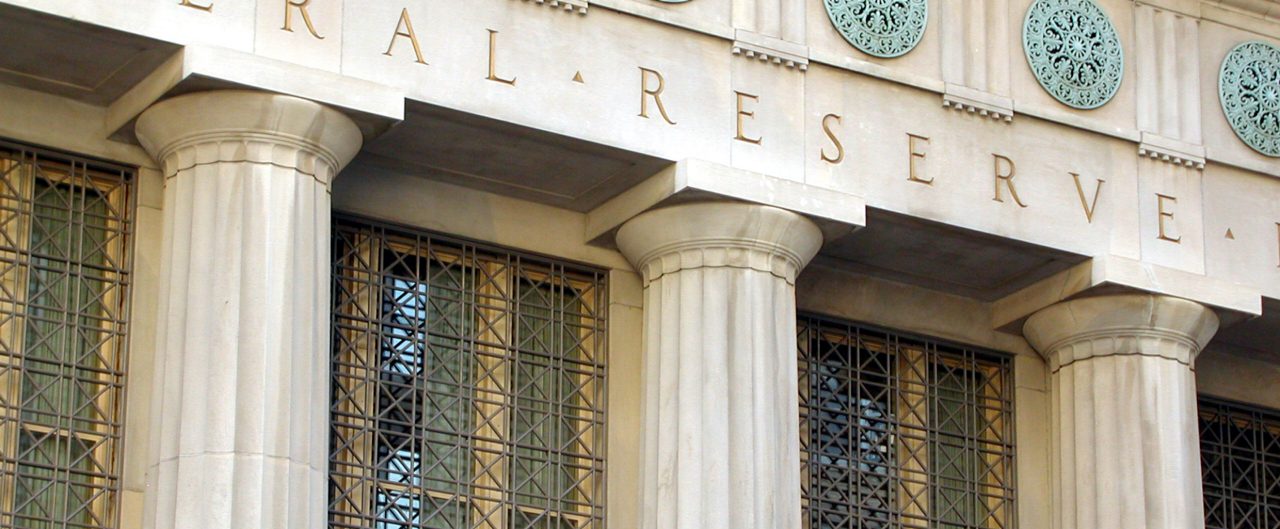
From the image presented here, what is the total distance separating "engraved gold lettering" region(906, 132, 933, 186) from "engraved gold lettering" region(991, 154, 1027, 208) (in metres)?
0.76

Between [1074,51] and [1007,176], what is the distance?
1604 millimetres

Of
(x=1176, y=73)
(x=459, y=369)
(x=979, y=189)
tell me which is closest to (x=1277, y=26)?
(x=1176, y=73)

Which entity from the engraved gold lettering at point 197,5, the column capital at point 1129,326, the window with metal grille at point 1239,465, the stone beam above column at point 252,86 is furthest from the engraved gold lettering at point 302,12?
the window with metal grille at point 1239,465

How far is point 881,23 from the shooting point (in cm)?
2641

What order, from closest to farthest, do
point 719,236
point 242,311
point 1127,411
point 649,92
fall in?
point 242,311 → point 649,92 → point 719,236 → point 1127,411

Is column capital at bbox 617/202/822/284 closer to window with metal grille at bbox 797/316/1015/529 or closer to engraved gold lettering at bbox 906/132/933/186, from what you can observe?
engraved gold lettering at bbox 906/132/933/186

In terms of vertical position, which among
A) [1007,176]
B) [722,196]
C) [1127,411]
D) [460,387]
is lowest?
[460,387]

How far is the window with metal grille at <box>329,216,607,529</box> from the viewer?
24375mm

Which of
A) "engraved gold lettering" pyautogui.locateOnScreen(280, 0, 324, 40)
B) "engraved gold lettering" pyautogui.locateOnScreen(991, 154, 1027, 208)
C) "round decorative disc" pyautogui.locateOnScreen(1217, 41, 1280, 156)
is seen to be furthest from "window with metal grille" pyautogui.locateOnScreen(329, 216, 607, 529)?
"round decorative disc" pyautogui.locateOnScreen(1217, 41, 1280, 156)

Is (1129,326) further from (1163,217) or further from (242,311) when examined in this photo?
(242,311)

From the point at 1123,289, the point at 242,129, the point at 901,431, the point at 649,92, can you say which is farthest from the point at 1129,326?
the point at 242,129

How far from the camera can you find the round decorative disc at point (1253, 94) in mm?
28344

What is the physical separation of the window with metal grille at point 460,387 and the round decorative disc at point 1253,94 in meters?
6.79

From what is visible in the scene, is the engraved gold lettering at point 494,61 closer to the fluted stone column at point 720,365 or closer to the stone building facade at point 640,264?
the stone building facade at point 640,264
